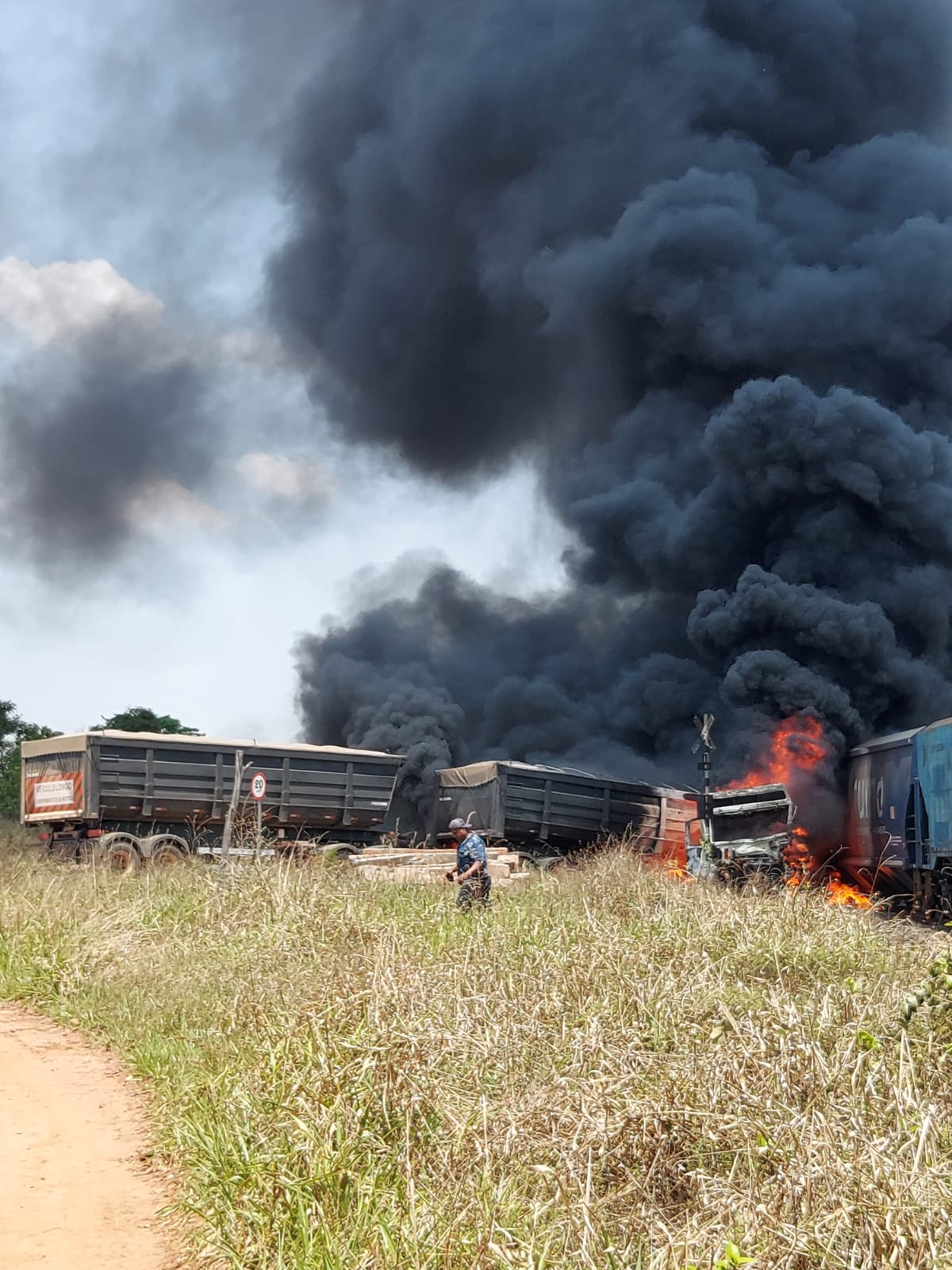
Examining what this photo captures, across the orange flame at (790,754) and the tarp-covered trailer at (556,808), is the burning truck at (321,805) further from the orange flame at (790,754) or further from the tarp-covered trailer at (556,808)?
the orange flame at (790,754)

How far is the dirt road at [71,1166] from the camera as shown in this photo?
588cm

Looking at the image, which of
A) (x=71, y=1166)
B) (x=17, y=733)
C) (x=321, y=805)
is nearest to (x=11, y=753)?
(x=17, y=733)

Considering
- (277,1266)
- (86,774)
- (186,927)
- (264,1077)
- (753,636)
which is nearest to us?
(277,1266)

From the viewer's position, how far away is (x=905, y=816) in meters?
21.9

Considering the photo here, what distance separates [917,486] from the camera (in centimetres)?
3678

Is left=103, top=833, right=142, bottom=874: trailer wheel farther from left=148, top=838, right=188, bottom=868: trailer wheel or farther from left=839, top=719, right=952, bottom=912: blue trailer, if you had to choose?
left=839, top=719, right=952, bottom=912: blue trailer

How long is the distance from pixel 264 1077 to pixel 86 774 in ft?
57.5

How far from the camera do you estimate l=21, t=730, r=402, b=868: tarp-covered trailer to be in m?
24.0

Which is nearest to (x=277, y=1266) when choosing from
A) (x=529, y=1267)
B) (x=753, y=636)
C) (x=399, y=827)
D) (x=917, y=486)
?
(x=529, y=1267)

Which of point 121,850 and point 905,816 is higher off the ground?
point 905,816

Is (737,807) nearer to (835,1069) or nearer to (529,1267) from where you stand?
(835,1069)

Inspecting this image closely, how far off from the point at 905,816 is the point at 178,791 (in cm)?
1400

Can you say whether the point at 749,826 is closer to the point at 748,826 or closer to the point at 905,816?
the point at 748,826

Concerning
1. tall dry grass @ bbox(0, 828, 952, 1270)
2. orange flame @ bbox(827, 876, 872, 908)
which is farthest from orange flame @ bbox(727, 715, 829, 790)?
tall dry grass @ bbox(0, 828, 952, 1270)
